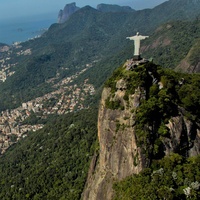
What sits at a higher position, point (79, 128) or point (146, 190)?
point (146, 190)

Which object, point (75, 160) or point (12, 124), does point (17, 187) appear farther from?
point (12, 124)

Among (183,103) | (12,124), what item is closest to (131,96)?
(183,103)

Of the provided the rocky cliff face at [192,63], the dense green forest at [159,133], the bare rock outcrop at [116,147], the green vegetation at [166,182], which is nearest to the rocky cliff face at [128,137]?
the bare rock outcrop at [116,147]

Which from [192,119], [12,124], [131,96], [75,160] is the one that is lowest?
[12,124]

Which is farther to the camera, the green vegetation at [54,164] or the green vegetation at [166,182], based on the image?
the green vegetation at [54,164]

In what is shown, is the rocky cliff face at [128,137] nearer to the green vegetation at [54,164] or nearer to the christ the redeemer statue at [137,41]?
the christ the redeemer statue at [137,41]

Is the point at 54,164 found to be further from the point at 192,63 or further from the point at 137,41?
the point at 192,63

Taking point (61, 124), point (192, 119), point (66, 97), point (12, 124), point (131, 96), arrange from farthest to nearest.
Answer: point (66, 97) < point (12, 124) < point (61, 124) < point (192, 119) < point (131, 96)
